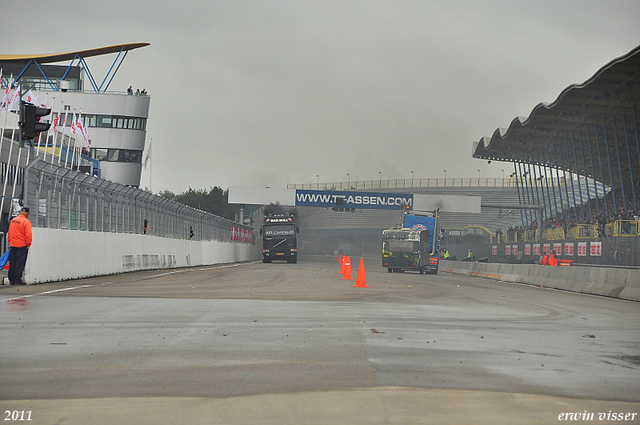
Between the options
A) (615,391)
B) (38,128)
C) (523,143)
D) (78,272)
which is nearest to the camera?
(615,391)

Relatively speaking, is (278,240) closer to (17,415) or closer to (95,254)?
(95,254)

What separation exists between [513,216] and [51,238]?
5832 cm

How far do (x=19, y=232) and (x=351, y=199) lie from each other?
5851 cm

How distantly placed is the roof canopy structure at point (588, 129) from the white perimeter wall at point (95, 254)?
25.5 m

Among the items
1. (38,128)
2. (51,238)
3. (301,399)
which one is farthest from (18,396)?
(51,238)

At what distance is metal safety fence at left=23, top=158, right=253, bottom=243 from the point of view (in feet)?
61.5

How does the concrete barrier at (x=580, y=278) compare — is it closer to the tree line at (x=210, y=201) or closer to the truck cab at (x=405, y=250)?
the truck cab at (x=405, y=250)

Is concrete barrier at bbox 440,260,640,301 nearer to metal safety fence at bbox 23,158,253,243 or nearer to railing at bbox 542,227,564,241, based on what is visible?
railing at bbox 542,227,564,241

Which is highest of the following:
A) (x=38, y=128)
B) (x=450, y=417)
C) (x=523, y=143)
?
(x=523, y=143)

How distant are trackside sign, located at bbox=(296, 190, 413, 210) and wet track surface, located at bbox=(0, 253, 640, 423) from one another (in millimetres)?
60169

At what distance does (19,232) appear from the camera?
16.4 meters

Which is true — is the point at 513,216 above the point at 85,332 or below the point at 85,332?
above

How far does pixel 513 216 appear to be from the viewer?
71.5 meters

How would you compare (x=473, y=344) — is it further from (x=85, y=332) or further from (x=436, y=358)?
(x=85, y=332)
